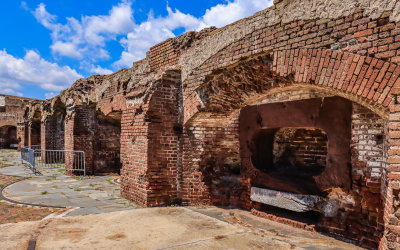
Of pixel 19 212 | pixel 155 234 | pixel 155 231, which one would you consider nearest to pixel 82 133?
pixel 19 212

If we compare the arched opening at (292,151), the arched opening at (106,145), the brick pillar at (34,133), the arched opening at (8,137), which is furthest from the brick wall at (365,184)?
the arched opening at (8,137)

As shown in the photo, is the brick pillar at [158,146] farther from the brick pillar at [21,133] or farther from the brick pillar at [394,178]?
the brick pillar at [21,133]

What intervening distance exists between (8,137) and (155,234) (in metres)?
24.6

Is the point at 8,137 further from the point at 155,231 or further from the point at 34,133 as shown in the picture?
the point at 155,231

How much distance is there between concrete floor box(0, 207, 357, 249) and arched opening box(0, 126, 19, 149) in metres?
22.9

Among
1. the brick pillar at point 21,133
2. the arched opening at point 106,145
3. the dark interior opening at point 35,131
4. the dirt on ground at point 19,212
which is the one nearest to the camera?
the dirt on ground at point 19,212

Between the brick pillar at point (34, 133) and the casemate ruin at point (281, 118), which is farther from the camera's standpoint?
the brick pillar at point (34, 133)

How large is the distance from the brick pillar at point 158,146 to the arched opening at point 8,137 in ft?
72.6

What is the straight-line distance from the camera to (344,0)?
337cm

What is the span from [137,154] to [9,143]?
22.6m

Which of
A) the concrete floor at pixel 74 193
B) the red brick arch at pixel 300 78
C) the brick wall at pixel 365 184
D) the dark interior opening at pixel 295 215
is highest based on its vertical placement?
the red brick arch at pixel 300 78

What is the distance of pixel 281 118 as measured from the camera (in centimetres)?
505

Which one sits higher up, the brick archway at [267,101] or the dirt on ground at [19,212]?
the brick archway at [267,101]

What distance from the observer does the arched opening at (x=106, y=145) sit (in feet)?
32.9
